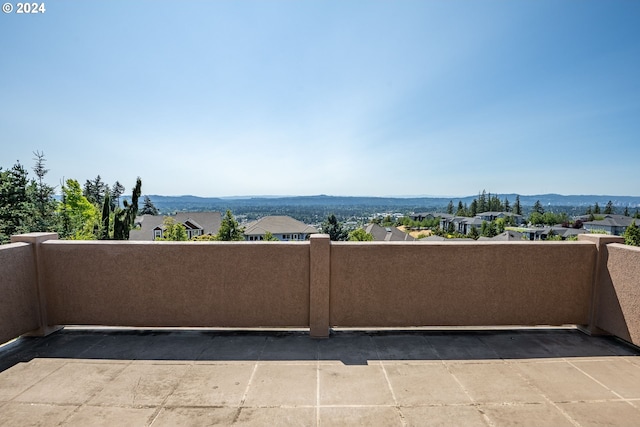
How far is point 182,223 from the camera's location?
50094mm

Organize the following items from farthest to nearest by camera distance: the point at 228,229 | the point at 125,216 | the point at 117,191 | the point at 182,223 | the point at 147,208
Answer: the point at 147,208 < the point at 117,191 < the point at 182,223 < the point at 228,229 < the point at 125,216

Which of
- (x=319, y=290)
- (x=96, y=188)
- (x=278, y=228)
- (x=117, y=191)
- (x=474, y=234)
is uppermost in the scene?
(x=96, y=188)

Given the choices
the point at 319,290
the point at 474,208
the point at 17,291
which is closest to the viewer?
the point at 17,291

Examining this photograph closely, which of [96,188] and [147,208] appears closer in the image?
[96,188]

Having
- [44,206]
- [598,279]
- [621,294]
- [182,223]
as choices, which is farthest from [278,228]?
[621,294]

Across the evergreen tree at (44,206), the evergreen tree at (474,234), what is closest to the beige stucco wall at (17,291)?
the evergreen tree at (44,206)

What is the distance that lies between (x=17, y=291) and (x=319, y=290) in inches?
162

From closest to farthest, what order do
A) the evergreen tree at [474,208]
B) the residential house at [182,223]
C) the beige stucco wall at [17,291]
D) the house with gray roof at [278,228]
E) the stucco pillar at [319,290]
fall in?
Answer: the beige stucco wall at [17,291], the stucco pillar at [319,290], the residential house at [182,223], the house with gray roof at [278,228], the evergreen tree at [474,208]

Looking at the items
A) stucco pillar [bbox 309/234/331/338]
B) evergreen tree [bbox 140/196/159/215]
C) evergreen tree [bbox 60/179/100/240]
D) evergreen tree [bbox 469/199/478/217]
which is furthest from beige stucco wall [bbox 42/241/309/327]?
evergreen tree [bbox 469/199/478/217]

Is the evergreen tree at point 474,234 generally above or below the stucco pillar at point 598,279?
below

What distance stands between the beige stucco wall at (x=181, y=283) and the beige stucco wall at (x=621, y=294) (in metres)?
4.28

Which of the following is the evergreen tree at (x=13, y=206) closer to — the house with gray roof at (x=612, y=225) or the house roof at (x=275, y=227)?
the house roof at (x=275, y=227)

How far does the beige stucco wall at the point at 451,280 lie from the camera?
430cm

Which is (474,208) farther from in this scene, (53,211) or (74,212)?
(53,211)
